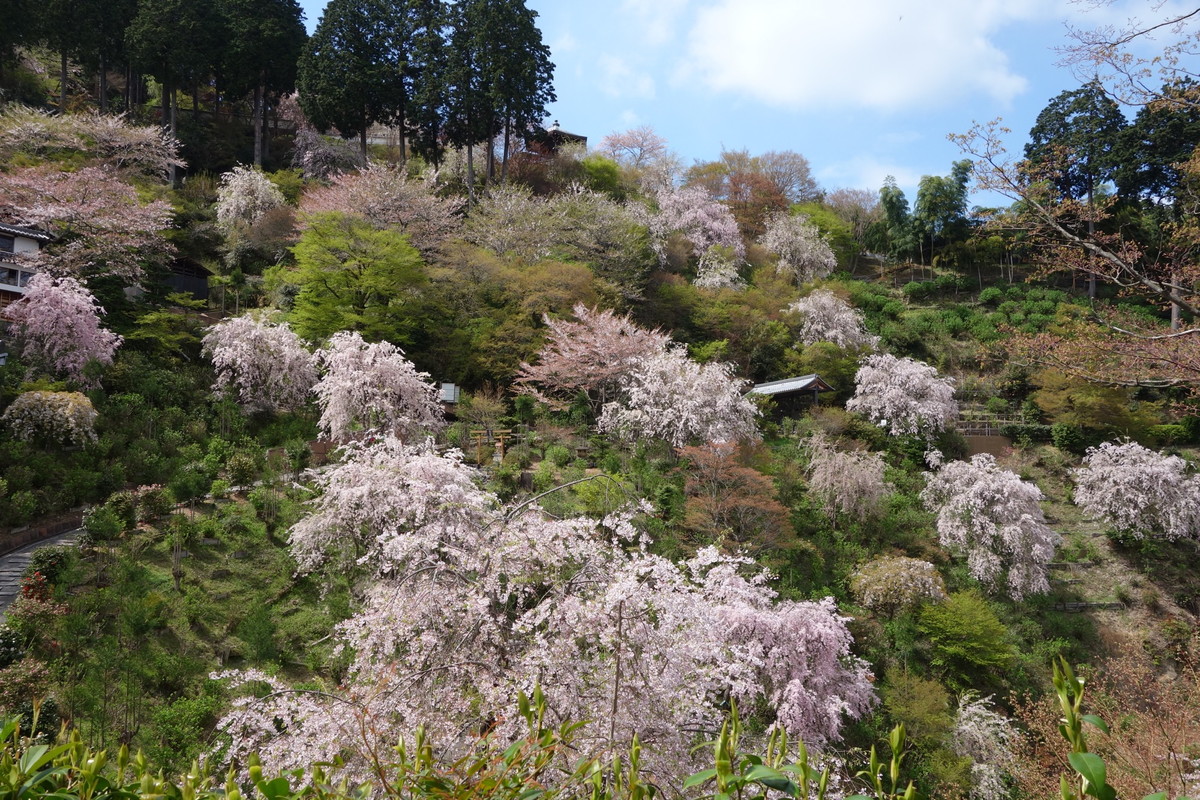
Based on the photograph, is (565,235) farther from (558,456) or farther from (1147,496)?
(1147,496)

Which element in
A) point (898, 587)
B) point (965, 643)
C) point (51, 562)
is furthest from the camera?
point (898, 587)

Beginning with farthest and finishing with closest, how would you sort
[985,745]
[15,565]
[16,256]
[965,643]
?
[16,256] → [965,643] → [985,745] → [15,565]

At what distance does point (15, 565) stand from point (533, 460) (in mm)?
9998

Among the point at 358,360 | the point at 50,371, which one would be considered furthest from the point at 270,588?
the point at 50,371

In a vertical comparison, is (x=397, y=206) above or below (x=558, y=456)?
above

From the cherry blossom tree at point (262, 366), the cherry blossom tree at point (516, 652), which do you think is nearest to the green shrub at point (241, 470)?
the cherry blossom tree at point (262, 366)

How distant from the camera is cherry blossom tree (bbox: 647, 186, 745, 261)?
1249 inches

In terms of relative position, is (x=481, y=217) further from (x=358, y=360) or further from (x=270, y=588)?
(x=270, y=588)

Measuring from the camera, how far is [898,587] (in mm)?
14148

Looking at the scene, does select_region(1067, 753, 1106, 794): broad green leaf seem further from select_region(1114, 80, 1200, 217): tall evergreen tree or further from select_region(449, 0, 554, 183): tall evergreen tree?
select_region(449, 0, 554, 183): tall evergreen tree

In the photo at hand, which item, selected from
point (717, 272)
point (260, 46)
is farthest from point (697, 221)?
point (260, 46)

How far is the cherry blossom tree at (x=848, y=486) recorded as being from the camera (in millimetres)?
16891

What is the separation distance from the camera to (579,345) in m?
19.2

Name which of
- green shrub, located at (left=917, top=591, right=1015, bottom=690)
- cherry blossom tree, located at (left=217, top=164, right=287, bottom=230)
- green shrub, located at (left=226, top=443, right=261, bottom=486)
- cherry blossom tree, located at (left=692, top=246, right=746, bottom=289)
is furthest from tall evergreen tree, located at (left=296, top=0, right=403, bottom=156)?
green shrub, located at (left=917, top=591, right=1015, bottom=690)
